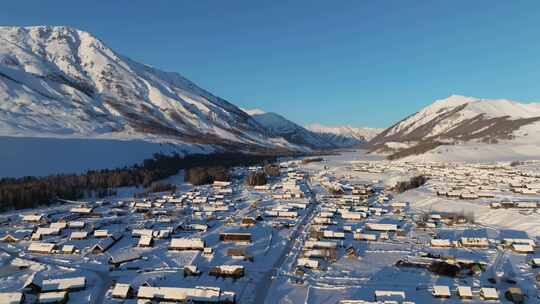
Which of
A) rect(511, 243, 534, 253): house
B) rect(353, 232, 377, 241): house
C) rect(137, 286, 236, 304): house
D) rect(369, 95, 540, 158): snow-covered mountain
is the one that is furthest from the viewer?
rect(369, 95, 540, 158): snow-covered mountain

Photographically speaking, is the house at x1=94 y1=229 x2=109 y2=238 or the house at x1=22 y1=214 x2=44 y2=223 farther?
the house at x1=22 y1=214 x2=44 y2=223

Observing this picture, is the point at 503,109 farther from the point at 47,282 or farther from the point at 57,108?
the point at 47,282

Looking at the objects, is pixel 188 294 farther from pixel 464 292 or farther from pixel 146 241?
pixel 464 292

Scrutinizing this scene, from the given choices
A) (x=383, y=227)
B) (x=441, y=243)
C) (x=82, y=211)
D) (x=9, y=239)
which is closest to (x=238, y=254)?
(x=383, y=227)

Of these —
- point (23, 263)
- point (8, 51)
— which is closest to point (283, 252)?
point (23, 263)

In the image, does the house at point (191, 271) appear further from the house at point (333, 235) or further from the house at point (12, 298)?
the house at point (333, 235)

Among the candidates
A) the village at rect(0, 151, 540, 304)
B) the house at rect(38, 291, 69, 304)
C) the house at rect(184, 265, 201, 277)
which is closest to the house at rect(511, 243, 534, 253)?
the village at rect(0, 151, 540, 304)

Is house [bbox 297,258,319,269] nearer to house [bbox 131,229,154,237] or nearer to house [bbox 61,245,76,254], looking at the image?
house [bbox 131,229,154,237]
